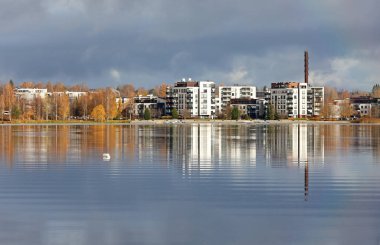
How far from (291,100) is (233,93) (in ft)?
75.3

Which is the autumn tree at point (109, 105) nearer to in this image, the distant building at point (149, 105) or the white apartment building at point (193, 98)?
the distant building at point (149, 105)

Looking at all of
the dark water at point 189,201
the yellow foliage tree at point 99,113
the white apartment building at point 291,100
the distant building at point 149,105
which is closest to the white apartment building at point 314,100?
the white apartment building at point 291,100

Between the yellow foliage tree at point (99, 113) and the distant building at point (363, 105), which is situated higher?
the distant building at point (363, 105)

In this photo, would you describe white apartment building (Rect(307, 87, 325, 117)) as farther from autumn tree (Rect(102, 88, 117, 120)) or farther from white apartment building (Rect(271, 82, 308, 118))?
autumn tree (Rect(102, 88, 117, 120))

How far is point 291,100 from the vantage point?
172 meters

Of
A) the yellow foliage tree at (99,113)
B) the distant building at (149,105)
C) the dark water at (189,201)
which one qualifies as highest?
the distant building at (149,105)

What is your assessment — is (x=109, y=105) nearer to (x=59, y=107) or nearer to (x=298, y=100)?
(x=59, y=107)

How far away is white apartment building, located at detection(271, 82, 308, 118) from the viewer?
171 m

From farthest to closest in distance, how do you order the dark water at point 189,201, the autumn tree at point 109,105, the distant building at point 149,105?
the distant building at point 149,105
the autumn tree at point 109,105
the dark water at point 189,201

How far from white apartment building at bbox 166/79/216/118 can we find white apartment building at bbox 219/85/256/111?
834 centimetres

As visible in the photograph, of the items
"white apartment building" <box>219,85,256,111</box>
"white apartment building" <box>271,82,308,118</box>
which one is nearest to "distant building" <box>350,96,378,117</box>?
"white apartment building" <box>271,82,308,118</box>

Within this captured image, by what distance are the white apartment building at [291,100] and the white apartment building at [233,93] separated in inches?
569

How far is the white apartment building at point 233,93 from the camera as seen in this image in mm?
180500

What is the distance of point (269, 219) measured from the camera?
15562 mm
